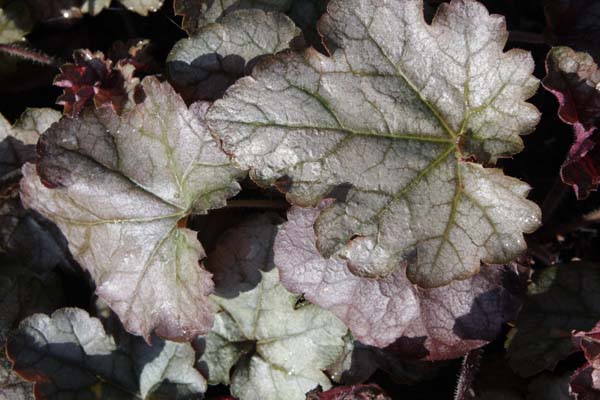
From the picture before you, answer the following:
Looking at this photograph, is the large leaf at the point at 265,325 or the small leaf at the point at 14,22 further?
the small leaf at the point at 14,22

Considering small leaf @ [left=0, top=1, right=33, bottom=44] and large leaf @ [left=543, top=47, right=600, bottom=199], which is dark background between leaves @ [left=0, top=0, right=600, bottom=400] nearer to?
small leaf @ [left=0, top=1, right=33, bottom=44]

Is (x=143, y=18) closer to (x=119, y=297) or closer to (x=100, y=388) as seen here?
(x=119, y=297)

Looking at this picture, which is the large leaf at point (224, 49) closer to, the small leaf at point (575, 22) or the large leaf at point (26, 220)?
the large leaf at point (26, 220)

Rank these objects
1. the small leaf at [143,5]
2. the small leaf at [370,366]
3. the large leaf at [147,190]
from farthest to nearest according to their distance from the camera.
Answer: the small leaf at [143,5]
the small leaf at [370,366]
the large leaf at [147,190]

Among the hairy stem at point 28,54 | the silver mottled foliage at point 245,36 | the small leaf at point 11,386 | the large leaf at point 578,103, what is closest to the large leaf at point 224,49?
the silver mottled foliage at point 245,36

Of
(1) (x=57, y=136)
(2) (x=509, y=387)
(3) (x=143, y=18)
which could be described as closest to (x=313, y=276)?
(2) (x=509, y=387)

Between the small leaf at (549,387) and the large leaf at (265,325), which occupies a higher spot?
the small leaf at (549,387)

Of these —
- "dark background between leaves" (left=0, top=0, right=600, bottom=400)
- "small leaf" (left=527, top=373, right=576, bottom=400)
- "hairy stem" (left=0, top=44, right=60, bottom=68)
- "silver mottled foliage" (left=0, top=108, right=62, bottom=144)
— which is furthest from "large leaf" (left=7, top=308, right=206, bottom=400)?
"small leaf" (left=527, top=373, right=576, bottom=400)

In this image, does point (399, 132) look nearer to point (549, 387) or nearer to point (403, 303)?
point (403, 303)
